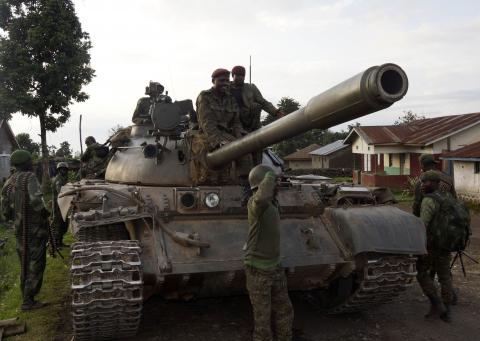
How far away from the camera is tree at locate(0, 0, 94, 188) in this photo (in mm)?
20578

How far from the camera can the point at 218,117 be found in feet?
22.5

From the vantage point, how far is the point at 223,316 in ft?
22.2

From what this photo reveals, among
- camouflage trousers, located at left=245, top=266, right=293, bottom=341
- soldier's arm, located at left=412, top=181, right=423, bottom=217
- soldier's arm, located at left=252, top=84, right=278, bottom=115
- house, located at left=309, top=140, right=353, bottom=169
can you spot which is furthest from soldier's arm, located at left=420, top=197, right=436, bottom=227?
house, located at left=309, top=140, right=353, bottom=169

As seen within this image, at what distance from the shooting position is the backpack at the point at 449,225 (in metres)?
6.45

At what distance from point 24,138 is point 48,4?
91.7 ft

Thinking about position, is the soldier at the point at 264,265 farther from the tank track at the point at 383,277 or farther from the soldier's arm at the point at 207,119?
the soldier's arm at the point at 207,119

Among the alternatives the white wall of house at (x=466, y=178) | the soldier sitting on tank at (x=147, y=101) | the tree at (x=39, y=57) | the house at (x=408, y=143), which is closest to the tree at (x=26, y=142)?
the tree at (x=39, y=57)

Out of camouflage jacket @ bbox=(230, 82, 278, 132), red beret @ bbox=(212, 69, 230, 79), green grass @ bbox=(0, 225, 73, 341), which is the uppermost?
red beret @ bbox=(212, 69, 230, 79)

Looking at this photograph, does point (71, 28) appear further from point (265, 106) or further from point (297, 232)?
point (297, 232)

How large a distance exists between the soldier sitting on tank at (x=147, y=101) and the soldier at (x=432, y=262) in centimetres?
429

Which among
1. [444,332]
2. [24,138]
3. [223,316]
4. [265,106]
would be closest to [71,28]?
[265,106]

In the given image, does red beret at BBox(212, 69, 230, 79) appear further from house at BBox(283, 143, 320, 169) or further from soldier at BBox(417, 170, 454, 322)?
house at BBox(283, 143, 320, 169)

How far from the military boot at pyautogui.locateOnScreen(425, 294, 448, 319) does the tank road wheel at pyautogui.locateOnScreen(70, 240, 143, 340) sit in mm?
3775

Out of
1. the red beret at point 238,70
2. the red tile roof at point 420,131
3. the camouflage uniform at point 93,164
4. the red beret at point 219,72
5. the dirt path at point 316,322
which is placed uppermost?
the red tile roof at point 420,131
